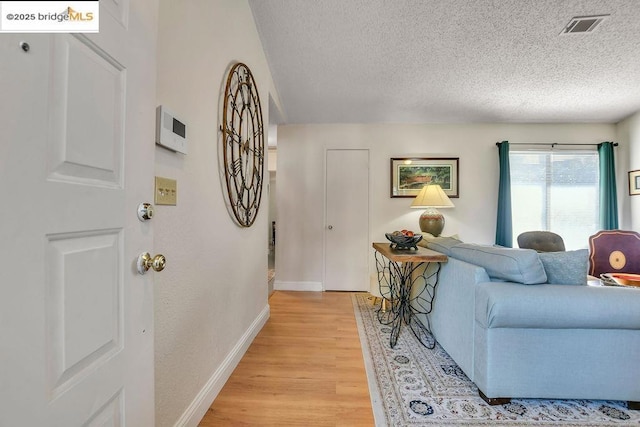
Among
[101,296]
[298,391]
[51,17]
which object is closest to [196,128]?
[51,17]

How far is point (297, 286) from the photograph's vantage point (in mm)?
4020

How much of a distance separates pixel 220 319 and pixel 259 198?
3.53 ft

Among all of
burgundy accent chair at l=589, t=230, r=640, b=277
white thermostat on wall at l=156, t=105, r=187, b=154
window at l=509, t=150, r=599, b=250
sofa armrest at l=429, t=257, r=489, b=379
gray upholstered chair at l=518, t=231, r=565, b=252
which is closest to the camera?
white thermostat on wall at l=156, t=105, r=187, b=154

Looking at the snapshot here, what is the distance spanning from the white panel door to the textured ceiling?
649 millimetres

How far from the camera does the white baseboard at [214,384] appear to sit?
129 centimetres

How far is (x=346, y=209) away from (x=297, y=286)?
1.34 meters

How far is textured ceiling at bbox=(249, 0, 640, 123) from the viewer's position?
2.08m

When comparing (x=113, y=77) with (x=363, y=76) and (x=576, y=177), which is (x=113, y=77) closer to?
(x=363, y=76)

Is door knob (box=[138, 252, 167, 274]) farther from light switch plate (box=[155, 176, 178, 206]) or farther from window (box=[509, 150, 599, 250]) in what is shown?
window (box=[509, 150, 599, 250])

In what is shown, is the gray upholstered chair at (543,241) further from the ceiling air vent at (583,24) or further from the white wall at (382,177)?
the ceiling air vent at (583,24)

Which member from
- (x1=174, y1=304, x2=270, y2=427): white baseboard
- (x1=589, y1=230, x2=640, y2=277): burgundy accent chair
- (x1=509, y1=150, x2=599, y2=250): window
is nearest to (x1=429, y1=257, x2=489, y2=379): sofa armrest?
(x1=174, y1=304, x2=270, y2=427): white baseboard

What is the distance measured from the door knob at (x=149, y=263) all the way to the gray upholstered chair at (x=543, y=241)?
12.3 ft

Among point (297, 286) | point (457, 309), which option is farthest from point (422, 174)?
point (457, 309)

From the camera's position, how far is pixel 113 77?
2.17 feet
